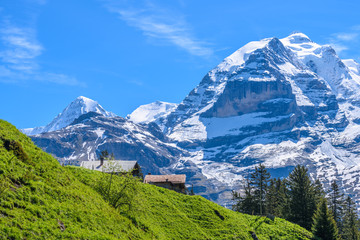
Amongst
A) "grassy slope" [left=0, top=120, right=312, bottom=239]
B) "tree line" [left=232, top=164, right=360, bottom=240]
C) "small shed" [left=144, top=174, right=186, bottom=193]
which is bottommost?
"grassy slope" [left=0, top=120, right=312, bottom=239]

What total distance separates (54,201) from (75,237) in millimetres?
3738

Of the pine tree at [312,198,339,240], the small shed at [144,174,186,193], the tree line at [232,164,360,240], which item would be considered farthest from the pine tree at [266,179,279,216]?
the pine tree at [312,198,339,240]

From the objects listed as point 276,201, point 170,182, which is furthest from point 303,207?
point 170,182

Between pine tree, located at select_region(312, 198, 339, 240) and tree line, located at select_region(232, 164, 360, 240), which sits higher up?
tree line, located at select_region(232, 164, 360, 240)

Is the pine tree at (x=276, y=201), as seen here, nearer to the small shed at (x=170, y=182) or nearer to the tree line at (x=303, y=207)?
the tree line at (x=303, y=207)

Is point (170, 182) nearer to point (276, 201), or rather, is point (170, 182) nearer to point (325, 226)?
point (276, 201)

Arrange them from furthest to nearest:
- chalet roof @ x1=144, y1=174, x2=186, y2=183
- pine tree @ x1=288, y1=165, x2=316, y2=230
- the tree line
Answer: chalet roof @ x1=144, y1=174, x2=186, y2=183, pine tree @ x1=288, y1=165, x2=316, y2=230, the tree line

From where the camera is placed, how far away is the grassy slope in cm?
2430

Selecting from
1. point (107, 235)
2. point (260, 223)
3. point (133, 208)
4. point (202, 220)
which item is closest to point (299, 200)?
point (260, 223)

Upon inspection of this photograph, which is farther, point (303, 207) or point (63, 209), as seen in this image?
point (303, 207)

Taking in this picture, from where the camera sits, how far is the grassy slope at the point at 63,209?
79.7ft

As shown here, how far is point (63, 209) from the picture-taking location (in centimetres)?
2788

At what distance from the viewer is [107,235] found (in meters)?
28.7

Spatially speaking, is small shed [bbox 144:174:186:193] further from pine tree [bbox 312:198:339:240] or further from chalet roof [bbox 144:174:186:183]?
pine tree [bbox 312:198:339:240]
